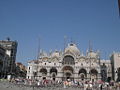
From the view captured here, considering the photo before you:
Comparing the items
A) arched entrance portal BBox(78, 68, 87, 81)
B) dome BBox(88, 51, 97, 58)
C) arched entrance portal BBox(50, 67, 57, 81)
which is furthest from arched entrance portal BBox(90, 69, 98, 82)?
arched entrance portal BBox(50, 67, 57, 81)

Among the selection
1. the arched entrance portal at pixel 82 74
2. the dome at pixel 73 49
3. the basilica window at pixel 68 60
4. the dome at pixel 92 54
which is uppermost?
the dome at pixel 73 49

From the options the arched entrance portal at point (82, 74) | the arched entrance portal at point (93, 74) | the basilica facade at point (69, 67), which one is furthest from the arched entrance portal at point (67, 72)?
the arched entrance portal at point (93, 74)

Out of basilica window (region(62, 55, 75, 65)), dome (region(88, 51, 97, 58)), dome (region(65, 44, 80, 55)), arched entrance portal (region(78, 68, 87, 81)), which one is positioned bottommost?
arched entrance portal (region(78, 68, 87, 81))

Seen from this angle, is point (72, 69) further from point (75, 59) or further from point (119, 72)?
point (119, 72)

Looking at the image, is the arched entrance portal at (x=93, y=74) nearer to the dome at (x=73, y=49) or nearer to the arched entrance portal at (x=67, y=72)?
the arched entrance portal at (x=67, y=72)

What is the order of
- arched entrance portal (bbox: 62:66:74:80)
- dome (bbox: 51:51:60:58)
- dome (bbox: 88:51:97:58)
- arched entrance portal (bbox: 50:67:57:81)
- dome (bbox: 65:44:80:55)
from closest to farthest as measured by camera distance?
arched entrance portal (bbox: 62:66:74:80) → arched entrance portal (bbox: 50:67:57:81) → dome (bbox: 88:51:97:58) → dome (bbox: 65:44:80:55) → dome (bbox: 51:51:60:58)

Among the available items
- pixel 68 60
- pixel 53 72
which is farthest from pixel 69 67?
pixel 53 72

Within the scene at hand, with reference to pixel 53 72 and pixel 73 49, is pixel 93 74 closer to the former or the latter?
pixel 73 49

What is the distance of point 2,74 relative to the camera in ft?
187

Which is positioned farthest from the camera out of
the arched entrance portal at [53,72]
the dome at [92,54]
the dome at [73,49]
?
the dome at [73,49]

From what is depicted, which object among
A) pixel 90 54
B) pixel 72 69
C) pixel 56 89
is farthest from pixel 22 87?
pixel 90 54

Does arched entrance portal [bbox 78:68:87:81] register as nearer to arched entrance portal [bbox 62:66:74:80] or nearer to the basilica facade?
the basilica facade

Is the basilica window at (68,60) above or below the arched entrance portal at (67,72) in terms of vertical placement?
above

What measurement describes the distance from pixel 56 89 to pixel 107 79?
4468 cm
